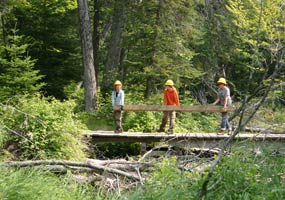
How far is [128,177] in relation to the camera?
8.02m

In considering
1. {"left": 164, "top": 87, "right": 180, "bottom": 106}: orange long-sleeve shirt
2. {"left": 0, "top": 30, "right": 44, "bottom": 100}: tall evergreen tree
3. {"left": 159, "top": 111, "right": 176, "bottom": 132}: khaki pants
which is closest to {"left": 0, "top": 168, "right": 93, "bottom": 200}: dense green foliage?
{"left": 159, "top": 111, "right": 176, "bottom": 132}: khaki pants

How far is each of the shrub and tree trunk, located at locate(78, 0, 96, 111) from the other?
23.7 ft

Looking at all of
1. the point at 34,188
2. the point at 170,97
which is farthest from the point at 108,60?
the point at 34,188

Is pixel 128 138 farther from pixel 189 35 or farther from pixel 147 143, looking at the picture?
pixel 189 35

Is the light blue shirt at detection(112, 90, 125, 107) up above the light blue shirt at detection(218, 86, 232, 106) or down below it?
below

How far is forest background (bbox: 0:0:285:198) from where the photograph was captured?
10.4 meters

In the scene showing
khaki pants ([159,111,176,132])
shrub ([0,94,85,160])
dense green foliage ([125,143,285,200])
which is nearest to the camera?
dense green foliage ([125,143,285,200])

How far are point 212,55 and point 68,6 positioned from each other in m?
7.74

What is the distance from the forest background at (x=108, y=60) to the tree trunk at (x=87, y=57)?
0.28 ft

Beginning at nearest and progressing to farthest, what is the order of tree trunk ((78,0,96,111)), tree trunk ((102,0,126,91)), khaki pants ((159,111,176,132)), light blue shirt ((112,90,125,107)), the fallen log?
1. the fallen log
2. light blue shirt ((112,90,125,107))
3. khaki pants ((159,111,176,132))
4. tree trunk ((78,0,96,111))
5. tree trunk ((102,0,126,91))

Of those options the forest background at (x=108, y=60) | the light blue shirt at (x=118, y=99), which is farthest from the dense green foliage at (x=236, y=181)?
the light blue shirt at (x=118, y=99)

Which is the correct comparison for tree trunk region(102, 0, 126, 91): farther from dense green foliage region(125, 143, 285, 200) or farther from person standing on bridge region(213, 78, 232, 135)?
dense green foliage region(125, 143, 285, 200)

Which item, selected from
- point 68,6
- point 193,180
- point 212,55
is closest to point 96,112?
point 68,6

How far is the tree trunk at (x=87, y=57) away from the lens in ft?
59.5
